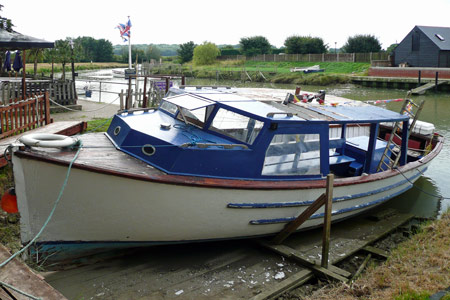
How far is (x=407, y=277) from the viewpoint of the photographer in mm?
5395

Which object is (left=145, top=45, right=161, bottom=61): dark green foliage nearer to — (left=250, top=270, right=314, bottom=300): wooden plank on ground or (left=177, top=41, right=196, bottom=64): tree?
(left=177, top=41, right=196, bottom=64): tree

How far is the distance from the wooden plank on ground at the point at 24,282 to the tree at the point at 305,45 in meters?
62.3

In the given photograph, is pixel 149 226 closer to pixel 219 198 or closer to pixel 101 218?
pixel 101 218

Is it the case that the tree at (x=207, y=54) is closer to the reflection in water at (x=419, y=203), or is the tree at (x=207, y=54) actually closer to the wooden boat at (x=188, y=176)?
the reflection in water at (x=419, y=203)

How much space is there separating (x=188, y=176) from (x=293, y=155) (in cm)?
185

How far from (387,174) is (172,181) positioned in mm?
4806

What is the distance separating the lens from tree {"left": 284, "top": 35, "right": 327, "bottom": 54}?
6241 centimetres

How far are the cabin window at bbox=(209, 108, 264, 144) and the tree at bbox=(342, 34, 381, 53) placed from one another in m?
58.6

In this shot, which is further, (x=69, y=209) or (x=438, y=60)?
(x=438, y=60)

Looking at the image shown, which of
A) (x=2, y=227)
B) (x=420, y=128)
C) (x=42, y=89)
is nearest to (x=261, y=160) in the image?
(x=2, y=227)

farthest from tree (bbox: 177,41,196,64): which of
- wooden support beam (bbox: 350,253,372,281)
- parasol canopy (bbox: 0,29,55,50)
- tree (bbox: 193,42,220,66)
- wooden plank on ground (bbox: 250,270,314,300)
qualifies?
wooden plank on ground (bbox: 250,270,314,300)

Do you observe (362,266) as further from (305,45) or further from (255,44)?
(255,44)

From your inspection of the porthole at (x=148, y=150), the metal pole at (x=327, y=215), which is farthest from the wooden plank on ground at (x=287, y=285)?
the porthole at (x=148, y=150)

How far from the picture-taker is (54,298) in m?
3.75
